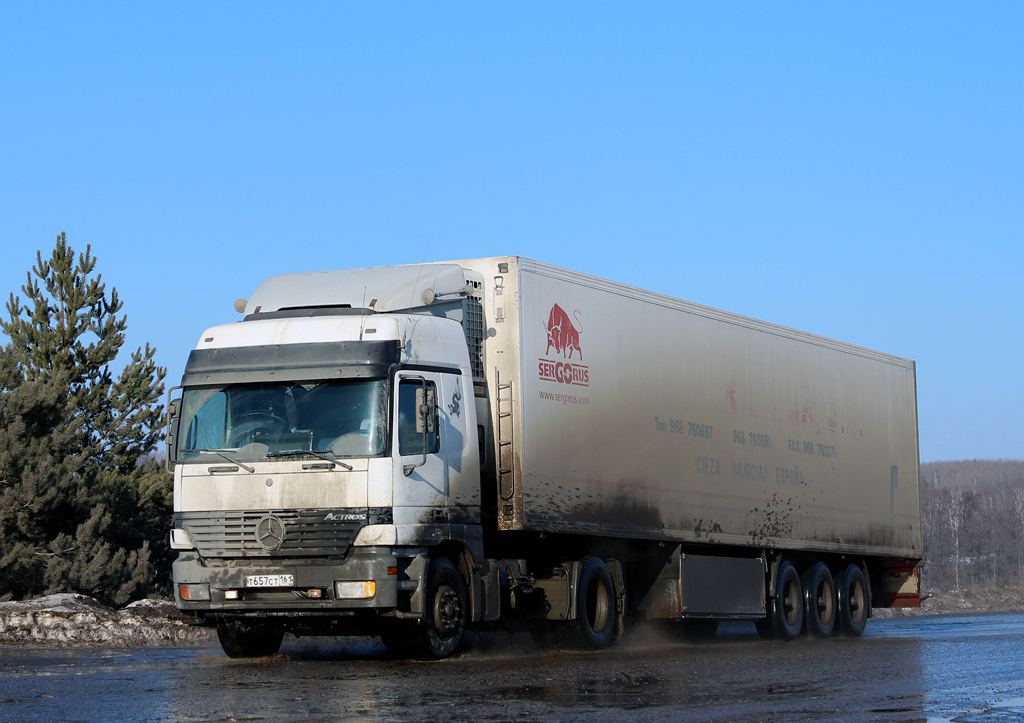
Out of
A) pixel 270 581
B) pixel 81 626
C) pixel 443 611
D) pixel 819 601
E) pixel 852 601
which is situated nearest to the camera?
pixel 270 581

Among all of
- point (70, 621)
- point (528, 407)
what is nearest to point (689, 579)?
point (528, 407)

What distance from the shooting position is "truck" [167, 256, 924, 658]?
38.4 feet

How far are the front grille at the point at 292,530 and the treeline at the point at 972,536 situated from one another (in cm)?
8756

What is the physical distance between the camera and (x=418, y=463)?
38.8 feet

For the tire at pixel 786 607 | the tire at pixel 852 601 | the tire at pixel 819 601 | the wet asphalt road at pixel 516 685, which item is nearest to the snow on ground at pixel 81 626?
the wet asphalt road at pixel 516 685

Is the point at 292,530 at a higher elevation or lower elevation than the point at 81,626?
higher

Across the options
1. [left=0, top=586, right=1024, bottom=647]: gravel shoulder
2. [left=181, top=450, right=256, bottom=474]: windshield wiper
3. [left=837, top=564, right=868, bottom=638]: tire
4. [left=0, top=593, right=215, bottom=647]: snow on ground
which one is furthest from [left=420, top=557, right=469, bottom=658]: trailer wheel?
[left=837, top=564, right=868, bottom=638]: tire

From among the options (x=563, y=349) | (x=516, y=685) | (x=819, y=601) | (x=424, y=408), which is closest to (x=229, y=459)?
(x=424, y=408)

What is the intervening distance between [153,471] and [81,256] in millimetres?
5984

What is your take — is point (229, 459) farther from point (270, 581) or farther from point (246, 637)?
point (246, 637)

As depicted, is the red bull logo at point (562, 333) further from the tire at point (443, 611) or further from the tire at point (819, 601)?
the tire at point (819, 601)

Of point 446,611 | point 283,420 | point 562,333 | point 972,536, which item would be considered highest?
point 562,333

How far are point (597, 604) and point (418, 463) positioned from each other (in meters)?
3.85

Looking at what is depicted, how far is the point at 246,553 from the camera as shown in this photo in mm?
11797
